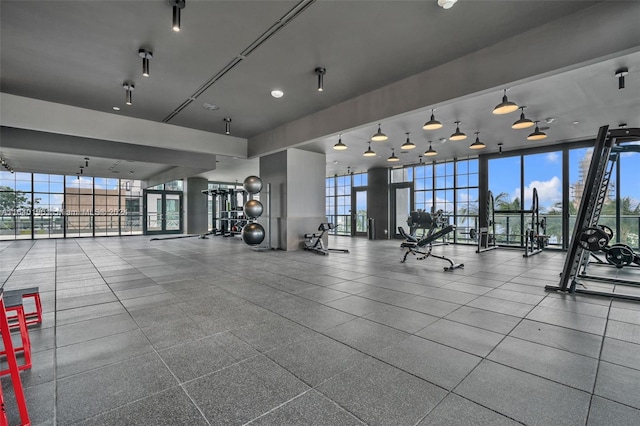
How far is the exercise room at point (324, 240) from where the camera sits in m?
1.89

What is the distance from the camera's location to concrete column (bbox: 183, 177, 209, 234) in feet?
51.4

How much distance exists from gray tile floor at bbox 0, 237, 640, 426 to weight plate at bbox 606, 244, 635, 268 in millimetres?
2702

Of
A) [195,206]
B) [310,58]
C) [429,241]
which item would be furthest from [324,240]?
[195,206]

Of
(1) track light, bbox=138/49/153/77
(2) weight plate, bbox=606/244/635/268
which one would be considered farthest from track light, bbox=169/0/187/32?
(2) weight plate, bbox=606/244/635/268

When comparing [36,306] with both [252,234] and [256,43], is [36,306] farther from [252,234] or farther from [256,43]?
[252,234]

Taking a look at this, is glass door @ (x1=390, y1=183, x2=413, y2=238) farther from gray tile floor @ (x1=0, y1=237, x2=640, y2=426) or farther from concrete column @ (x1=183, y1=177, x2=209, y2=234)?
concrete column @ (x1=183, y1=177, x2=209, y2=234)

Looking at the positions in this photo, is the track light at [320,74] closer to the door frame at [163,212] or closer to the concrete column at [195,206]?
the concrete column at [195,206]

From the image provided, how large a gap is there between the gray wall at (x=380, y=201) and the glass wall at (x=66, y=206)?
12622 millimetres

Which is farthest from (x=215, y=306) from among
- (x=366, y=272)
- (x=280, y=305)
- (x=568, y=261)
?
(x=568, y=261)

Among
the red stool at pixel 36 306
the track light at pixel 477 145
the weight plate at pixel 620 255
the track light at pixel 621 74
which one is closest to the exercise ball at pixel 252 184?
the red stool at pixel 36 306

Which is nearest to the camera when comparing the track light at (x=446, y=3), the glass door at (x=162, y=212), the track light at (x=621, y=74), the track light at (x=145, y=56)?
the track light at (x=446, y=3)

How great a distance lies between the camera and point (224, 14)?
341 cm

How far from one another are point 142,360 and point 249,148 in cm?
777

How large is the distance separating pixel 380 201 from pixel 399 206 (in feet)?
2.80
